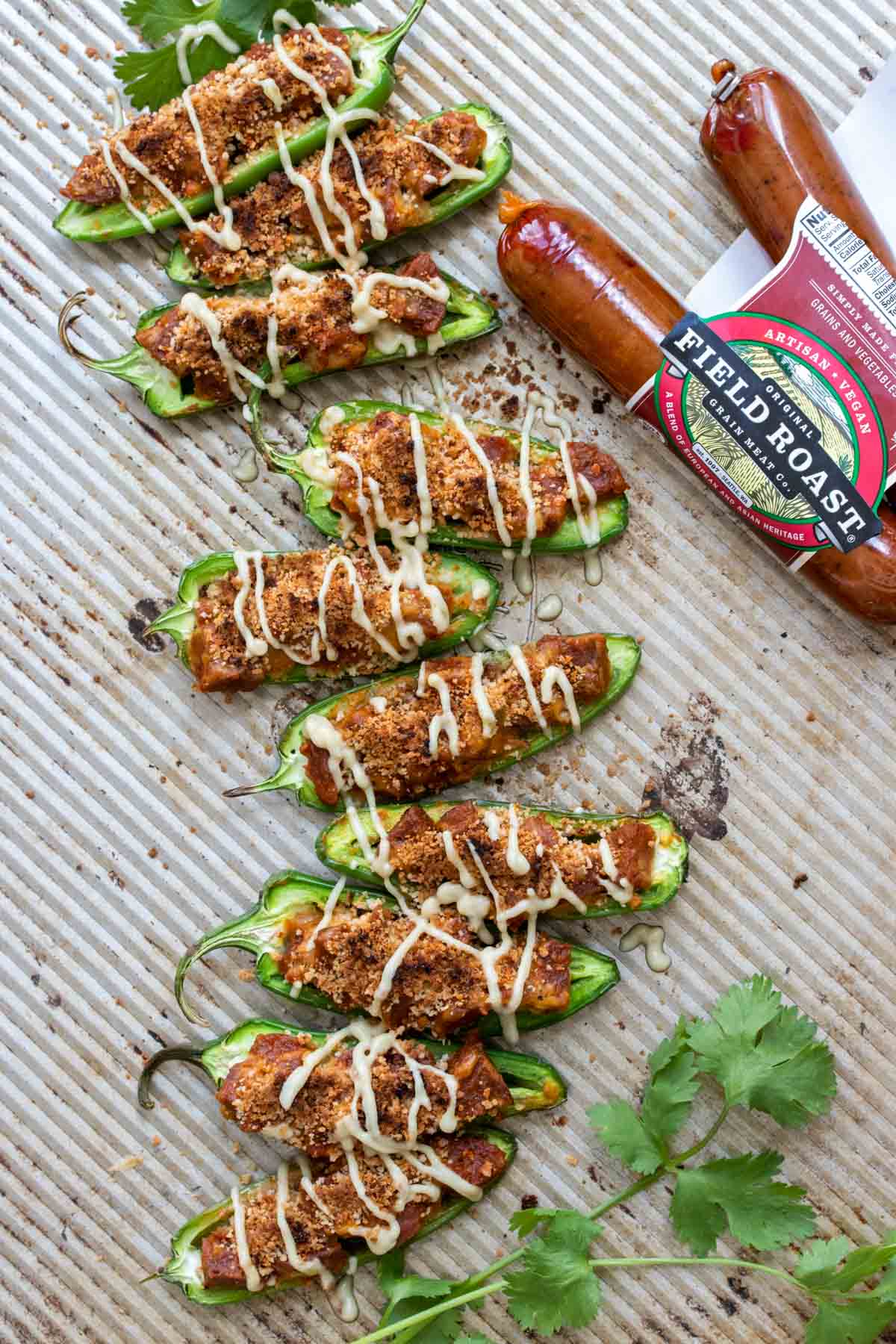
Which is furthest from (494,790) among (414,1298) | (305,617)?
(414,1298)

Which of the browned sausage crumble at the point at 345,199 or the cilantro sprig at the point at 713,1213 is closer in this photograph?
the cilantro sprig at the point at 713,1213

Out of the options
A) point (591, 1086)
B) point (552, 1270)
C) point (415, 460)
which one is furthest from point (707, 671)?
point (552, 1270)

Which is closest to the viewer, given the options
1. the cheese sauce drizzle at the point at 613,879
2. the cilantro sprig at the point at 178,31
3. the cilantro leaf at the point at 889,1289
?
the cilantro leaf at the point at 889,1289

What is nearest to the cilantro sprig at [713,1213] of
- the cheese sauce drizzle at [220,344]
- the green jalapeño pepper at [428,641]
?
the green jalapeño pepper at [428,641]

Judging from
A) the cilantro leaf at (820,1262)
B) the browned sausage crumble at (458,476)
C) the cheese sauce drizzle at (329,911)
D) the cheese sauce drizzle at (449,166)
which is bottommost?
the cheese sauce drizzle at (329,911)

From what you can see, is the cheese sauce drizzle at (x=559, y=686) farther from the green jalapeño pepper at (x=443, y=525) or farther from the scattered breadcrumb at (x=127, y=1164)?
the scattered breadcrumb at (x=127, y=1164)
